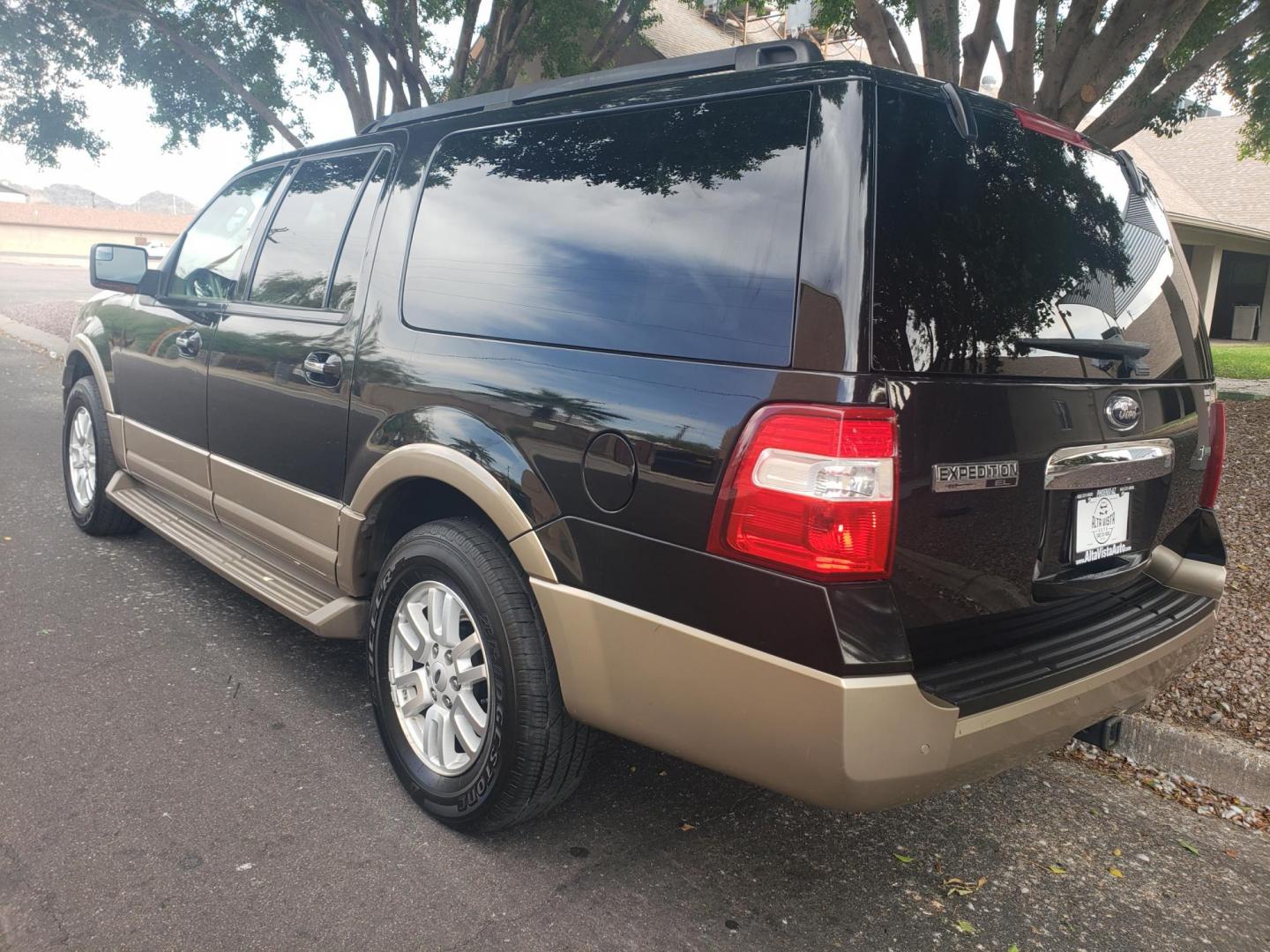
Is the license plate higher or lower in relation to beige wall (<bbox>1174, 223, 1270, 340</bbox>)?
lower

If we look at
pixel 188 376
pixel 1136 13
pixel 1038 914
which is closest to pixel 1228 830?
pixel 1038 914

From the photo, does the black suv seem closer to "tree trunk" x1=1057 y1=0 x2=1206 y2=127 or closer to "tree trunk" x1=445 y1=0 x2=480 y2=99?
"tree trunk" x1=1057 y1=0 x2=1206 y2=127

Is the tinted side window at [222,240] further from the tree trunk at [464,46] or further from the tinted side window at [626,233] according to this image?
the tree trunk at [464,46]

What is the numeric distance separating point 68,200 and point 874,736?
19122cm

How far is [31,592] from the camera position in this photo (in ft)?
14.3

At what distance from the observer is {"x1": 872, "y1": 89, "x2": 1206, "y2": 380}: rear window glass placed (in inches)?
79.6

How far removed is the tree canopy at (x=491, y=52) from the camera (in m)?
7.05

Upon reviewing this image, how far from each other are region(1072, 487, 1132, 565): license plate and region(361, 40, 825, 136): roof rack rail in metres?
1.22

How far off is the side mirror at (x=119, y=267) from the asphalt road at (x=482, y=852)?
1.87m

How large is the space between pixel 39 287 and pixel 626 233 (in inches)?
1351

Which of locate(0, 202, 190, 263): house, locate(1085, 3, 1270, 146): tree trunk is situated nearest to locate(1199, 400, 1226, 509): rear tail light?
locate(1085, 3, 1270, 146): tree trunk

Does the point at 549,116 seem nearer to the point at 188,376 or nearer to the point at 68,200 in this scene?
the point at 188,376

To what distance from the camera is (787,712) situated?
6.60 ft

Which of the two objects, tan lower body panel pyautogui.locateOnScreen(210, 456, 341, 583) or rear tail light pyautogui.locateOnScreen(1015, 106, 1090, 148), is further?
tan lower body panel pyautogui.locateOnScreen(210, 456, 341, 583)
